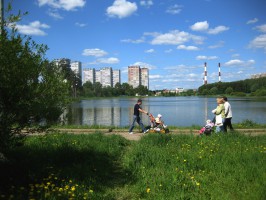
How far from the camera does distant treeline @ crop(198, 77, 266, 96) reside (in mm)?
137125

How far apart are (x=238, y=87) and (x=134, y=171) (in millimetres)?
155012

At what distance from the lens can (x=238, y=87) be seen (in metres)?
152

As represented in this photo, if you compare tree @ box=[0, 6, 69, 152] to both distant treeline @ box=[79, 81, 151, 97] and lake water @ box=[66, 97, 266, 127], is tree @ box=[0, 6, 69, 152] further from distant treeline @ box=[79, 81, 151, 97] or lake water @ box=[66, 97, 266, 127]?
distant treeline @ box=[79, 81, 151, 97]

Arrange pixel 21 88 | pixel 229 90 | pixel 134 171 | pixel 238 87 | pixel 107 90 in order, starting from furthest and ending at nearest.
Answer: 1. pixel 107 90
2. pixel 238 87
3. pixel 229 90
4. pixel 134 171
5. pixel 21 88

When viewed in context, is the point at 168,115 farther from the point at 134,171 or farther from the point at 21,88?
the point at 21,88

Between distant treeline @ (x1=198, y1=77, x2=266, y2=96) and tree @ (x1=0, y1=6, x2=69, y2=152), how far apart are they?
12499cm

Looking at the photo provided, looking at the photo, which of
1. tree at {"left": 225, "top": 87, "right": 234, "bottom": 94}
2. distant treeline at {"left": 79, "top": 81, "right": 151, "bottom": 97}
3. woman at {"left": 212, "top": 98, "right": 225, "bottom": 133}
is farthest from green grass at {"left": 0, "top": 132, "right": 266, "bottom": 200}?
tree at {"left": 225, "top": 87, "right": 234, "bottom": 94}

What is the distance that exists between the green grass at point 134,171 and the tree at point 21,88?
1007 millimetres

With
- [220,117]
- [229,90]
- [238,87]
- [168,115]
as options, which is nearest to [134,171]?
[220,117]

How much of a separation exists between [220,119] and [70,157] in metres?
7.21

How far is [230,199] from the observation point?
16.4 feet

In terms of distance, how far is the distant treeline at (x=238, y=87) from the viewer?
137 metres

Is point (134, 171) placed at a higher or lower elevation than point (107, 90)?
lower

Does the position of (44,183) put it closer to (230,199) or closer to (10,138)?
(10,138)
